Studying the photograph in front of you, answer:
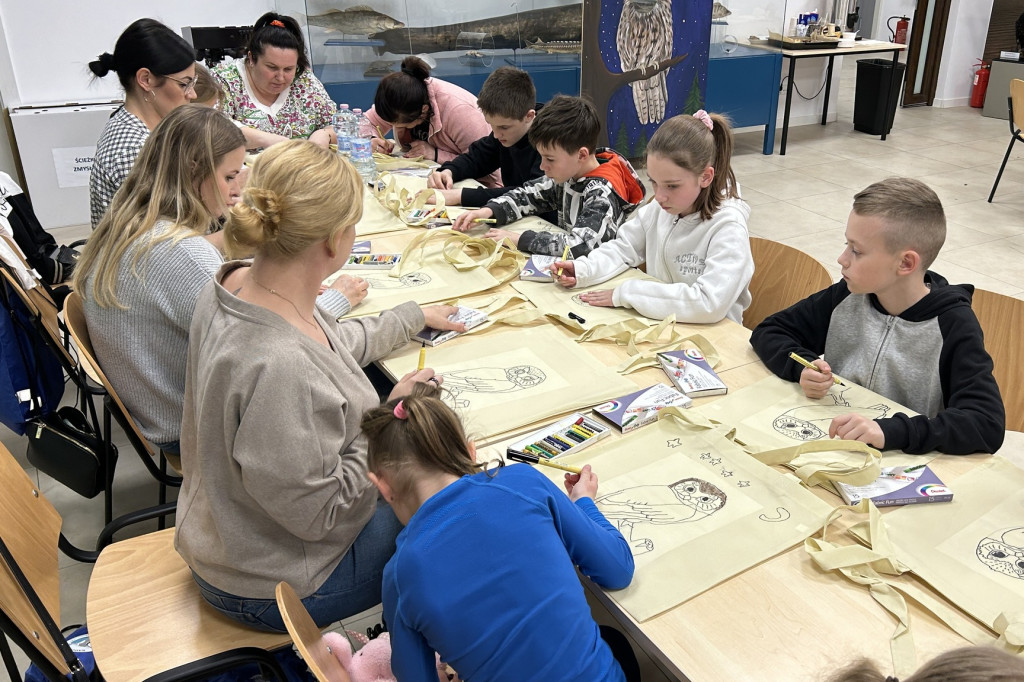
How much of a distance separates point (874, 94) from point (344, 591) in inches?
292

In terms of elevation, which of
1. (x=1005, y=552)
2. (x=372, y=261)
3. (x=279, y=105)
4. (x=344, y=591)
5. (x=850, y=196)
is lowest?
(x=850, y=196)

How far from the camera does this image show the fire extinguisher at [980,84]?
27.6 ft

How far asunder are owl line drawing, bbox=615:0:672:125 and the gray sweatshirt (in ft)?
16.2

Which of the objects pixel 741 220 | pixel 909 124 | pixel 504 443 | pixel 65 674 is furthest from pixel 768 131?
pixel 65 674

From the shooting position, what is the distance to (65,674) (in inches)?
47.9

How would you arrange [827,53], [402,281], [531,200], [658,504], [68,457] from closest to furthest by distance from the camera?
[658,504] → [68,457] → [402,281] → [531,200] → [827,53]

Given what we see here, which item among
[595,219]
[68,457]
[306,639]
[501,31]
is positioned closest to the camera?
[306,639]

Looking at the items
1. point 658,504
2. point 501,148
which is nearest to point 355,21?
point 501,148

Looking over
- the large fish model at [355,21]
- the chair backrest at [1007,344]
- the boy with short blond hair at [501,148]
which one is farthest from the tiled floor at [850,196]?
the large fish model at [355,21]

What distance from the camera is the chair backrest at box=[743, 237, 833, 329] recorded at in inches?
86.0

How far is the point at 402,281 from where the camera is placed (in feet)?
7.25

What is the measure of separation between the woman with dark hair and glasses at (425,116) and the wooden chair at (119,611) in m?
2.37

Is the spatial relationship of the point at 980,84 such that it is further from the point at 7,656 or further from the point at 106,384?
the point at 7,656

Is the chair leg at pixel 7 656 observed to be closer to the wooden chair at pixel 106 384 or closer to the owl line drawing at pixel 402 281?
the wooden chair at pixel 106 384
